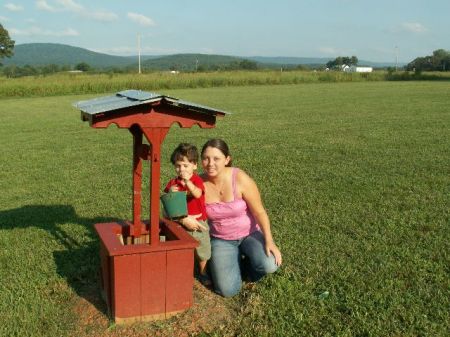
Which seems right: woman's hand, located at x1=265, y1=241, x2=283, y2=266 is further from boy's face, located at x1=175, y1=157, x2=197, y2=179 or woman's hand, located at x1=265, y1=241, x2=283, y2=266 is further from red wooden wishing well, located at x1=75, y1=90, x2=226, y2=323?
boy's face, located at x1=175, y1=157, x2=197, y2=179

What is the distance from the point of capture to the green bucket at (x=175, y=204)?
12.4ft

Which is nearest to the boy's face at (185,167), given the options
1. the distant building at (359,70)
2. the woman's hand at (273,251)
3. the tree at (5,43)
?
Answer: the woman's hand at (273,251)

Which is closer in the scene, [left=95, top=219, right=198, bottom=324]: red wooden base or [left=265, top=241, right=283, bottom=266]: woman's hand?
[left=95, top=219, right=198, bottom=324]: red wooden base

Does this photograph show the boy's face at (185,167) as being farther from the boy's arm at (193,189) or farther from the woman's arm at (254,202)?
the woman's arm at (254,202)

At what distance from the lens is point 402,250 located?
16.6 ft

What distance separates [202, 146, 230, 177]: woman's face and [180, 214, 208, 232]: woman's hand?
1.25 feet

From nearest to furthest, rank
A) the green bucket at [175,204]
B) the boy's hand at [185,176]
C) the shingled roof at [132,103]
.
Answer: the shingled roof at [132,103] → the green bucket at [175,204] → the boy's hand at [185,176]

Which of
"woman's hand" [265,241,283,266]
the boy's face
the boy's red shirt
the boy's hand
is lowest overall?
"woman's hand" [265,241,283,266]

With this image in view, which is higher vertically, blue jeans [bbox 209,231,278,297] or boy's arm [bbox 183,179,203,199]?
boy's arm [bbox 183,179,203,199]

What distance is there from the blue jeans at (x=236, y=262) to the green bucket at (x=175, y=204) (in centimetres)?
67

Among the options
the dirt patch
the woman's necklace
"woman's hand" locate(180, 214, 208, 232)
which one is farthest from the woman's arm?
the dirt patch

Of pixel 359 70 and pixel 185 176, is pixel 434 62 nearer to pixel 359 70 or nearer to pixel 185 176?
pixel 359 70

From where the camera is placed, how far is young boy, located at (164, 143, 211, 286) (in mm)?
3951

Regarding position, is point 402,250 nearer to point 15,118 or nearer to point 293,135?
point 293,135
